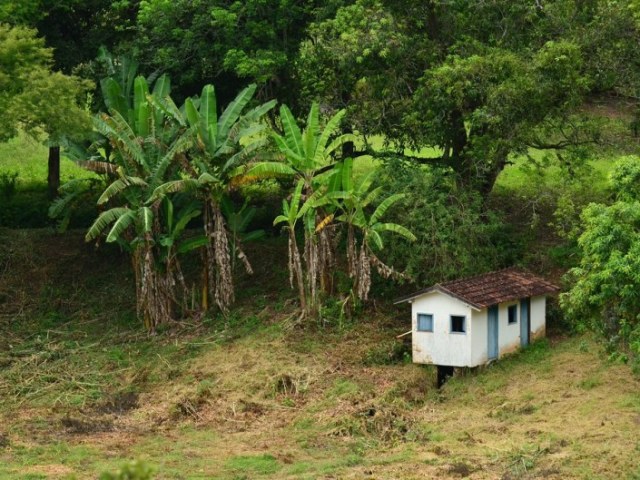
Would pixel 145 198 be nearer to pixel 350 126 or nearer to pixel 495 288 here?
pixel 350 126

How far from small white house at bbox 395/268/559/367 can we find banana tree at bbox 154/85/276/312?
4.14 metres

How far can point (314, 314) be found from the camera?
25844 millimetres

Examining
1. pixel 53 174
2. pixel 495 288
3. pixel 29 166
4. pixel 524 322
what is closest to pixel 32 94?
pixel 53 174

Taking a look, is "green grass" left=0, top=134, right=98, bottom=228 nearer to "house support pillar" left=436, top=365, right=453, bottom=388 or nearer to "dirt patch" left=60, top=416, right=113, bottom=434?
"dirt patch" left=60, top=416, right=113, bottom=434

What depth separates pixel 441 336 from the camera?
79.6ft

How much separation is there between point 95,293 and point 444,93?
9248mm

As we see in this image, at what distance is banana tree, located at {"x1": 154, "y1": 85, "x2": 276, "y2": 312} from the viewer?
25.9m

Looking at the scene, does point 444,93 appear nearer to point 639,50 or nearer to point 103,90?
point 639,50

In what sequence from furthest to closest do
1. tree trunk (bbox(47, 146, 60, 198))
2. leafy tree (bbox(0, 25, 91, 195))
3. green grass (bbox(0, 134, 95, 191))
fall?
green grass (bbox(0, 134, 95, 191))
tree trunk (bbox(47, 146, 60, 198))
leafy tree (bbox(0, 25, 91, 195))

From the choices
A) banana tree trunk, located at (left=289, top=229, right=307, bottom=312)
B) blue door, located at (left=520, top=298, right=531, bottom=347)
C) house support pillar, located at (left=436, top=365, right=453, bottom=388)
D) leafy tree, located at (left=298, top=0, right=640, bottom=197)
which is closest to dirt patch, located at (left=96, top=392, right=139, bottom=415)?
banana tree trunk, located at (left=289, top=229, right=307, bottom=312)

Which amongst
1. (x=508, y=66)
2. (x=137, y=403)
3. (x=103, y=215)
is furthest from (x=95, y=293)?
(x=508, y=66)

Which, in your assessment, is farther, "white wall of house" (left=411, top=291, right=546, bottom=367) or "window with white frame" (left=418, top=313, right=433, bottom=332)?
"window with white frame" (left=418, top=313, right=433, bottom=332)

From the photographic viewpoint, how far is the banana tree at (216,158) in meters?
25.9

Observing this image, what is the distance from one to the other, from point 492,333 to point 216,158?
6748 mm
